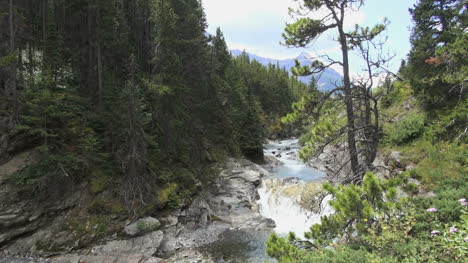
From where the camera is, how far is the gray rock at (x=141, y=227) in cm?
1420

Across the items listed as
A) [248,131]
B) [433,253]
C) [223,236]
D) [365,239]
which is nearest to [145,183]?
[223,236]

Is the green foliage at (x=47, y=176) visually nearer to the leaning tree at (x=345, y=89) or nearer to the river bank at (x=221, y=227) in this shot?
the river bank at (x=221, y=227)

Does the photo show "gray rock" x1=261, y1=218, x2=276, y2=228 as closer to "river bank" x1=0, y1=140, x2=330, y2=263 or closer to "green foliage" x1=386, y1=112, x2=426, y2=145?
"river bank" x1=0, y1=140, x2=330, y2=263

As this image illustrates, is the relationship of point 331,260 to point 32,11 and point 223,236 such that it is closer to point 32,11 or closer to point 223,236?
point 223,236

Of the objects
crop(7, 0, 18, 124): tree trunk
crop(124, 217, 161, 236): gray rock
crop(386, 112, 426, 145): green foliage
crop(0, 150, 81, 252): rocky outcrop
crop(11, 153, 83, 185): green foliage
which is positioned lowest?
crop(124, 217, 161, 236): gray rock

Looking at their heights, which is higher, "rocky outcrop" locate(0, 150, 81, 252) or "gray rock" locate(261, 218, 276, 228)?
"rocky outcrop" locate(0, 150, 81, 252)

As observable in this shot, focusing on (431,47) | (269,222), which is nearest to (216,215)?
(269,222)

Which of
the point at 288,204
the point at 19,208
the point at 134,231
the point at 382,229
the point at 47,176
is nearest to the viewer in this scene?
the point at 382,229

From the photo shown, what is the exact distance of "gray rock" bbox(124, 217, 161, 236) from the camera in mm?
14203

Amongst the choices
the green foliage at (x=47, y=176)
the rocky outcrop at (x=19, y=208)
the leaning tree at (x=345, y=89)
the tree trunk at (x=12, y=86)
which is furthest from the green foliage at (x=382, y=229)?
the tree trunk at (x=12, y=86)

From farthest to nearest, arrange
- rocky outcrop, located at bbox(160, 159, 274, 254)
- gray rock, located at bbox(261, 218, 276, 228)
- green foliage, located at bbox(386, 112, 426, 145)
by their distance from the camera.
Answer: gray rock, located at bbox(261, 218, 276, 228)
rocky outcrop, located at bbox(160, 159, 274, 254)
green foliage, located at bbox(386, 112, 426, 145)

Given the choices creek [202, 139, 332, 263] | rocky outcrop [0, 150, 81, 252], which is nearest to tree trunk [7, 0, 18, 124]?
rocky outcrop [0, 150, 81, 252]

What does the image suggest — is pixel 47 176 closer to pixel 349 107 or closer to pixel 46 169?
pixel 46 169

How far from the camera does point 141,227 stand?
1438cm
